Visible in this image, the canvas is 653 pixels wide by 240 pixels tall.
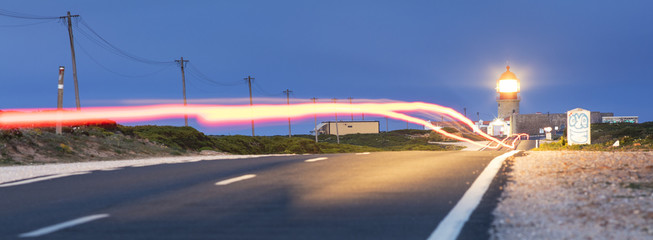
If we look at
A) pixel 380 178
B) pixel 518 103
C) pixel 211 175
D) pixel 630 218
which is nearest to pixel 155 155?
pixel 211 175

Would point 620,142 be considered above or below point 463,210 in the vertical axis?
below

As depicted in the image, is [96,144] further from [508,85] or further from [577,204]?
[508,85]

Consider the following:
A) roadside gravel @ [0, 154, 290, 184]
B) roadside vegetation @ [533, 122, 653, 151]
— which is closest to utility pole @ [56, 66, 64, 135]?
roadside gravel @ [0, 154, 290, 184]

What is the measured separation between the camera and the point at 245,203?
9.02 metres

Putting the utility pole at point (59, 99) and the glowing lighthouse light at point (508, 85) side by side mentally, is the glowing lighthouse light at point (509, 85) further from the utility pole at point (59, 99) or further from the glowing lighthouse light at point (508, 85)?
the utility pole at point (59, 99)

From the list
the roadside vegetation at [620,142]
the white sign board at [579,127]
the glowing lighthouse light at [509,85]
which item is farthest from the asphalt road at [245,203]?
the glowing lighthouse light at [509,85]

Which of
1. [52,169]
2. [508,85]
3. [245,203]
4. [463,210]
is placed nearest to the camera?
[463,210]

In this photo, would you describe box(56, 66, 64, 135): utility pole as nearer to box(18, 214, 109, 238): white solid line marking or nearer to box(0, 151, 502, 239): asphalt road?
box(0, 151, 502, 239): asphalt road

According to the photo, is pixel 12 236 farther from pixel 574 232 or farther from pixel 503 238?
pixel 574 232

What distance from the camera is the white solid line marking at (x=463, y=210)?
21.7 ft

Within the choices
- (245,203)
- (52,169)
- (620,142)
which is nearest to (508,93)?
(620,142)

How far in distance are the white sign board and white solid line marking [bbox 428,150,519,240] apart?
29.8m

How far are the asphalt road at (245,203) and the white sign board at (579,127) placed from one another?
2798 cm

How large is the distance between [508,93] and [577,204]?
139558mm
